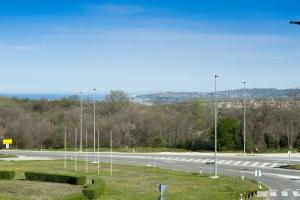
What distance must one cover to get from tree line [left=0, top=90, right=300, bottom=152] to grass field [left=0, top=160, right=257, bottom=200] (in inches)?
1271

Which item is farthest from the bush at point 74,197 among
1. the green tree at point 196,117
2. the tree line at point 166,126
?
the green tree at point 196,117

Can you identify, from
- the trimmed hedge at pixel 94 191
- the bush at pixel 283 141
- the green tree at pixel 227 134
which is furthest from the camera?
the bush at pixel 283 141

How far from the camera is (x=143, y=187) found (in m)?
45.4

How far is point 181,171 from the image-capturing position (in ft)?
197

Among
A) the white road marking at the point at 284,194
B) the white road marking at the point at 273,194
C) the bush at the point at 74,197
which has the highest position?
the bush at the point at 74,197

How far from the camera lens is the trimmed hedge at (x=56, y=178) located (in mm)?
46719

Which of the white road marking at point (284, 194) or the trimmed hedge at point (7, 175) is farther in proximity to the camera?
the trimmed hedge at point (7, 175)

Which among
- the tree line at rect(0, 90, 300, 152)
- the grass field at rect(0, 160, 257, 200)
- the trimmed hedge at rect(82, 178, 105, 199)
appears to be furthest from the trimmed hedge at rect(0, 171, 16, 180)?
the tree line at rect(0, 90, 300, 152)

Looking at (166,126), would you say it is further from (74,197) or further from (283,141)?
(74,197)

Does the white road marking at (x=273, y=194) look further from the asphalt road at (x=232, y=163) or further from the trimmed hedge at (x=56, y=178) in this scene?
the trimmed hedge at (x=56, y=178)

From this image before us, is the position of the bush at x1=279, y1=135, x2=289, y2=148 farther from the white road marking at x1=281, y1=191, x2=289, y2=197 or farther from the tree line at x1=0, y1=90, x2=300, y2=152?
the white road marking at x1=281, y1=191, x2=289, y2=197

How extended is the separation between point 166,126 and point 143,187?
59669 millimetres

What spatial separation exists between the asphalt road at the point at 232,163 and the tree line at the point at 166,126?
9.74 m

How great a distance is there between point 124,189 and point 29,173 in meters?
12.2
